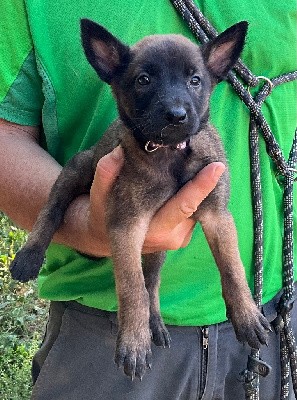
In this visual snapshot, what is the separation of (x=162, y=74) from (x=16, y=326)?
10.5ft

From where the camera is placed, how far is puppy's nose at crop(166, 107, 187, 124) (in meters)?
1.83

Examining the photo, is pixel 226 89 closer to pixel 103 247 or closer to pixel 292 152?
pixel 292 152

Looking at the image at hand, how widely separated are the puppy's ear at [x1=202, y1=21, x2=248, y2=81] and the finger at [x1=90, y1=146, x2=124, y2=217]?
44cm

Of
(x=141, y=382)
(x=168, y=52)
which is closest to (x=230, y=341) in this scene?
(x=141, y=382)

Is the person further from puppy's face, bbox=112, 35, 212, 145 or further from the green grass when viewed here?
the green grass

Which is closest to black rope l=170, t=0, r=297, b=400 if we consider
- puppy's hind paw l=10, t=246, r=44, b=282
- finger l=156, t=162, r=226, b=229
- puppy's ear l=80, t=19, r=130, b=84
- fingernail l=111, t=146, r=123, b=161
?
puppy's ear l=80, t=19, r=130, b=84

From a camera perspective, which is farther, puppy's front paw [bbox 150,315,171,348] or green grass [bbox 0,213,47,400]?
green grass [bbox 0,213,47,400]

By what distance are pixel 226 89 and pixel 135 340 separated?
0.92m

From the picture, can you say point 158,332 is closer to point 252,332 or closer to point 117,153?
point 252,332

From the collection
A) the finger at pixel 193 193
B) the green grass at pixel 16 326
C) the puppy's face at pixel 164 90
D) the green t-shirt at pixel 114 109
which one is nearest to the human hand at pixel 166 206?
the finger at pixel 193 193

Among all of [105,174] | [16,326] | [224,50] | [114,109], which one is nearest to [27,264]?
[105,174]

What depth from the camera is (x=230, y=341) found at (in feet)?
7.77

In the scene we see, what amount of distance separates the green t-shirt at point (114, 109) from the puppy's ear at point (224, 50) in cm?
13

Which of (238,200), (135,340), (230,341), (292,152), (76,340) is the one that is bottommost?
(76,340)
